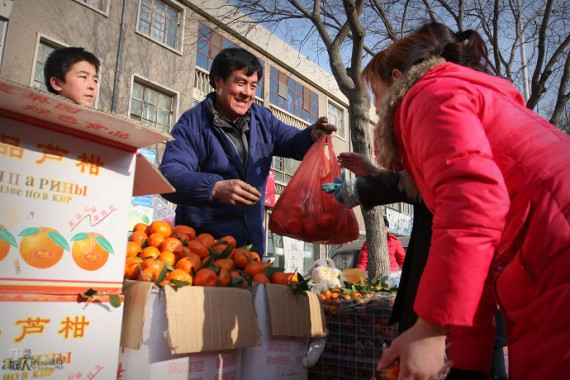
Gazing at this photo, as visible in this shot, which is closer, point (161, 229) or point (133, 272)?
point (133, 272)

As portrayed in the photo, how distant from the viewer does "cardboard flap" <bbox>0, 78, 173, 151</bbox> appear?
1.21m

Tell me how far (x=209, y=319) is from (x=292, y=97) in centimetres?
1638

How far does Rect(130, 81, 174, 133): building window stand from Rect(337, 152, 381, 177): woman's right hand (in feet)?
32.7

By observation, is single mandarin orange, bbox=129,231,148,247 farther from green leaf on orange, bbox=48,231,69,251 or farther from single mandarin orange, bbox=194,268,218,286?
green leaf on orange, bbox=48,231,69,251

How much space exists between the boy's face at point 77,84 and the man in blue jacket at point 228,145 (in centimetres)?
71

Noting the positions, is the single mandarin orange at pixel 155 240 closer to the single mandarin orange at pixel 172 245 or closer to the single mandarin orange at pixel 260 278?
the single mandarin orange at pixel 172 245

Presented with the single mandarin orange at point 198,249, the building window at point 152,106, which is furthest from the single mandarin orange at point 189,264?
the building window at point 152,106

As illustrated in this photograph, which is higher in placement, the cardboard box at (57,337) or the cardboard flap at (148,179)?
the cardboard flap at (148,179)

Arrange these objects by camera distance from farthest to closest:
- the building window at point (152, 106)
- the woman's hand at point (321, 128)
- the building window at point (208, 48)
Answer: the building window at point (208, 48) < the building window at point (152, 106) < the woman's hand at point (321, 128)

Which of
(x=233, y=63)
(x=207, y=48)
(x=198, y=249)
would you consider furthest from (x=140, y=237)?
(x=207, y=48)

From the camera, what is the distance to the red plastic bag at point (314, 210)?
2463 millimetres

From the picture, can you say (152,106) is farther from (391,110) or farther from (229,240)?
(391,110)

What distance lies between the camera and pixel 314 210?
2473 mm

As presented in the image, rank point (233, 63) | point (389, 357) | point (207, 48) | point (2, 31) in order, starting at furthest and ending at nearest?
point (207, 48), point (2, 31), point (233, 63), point (389, 357)
